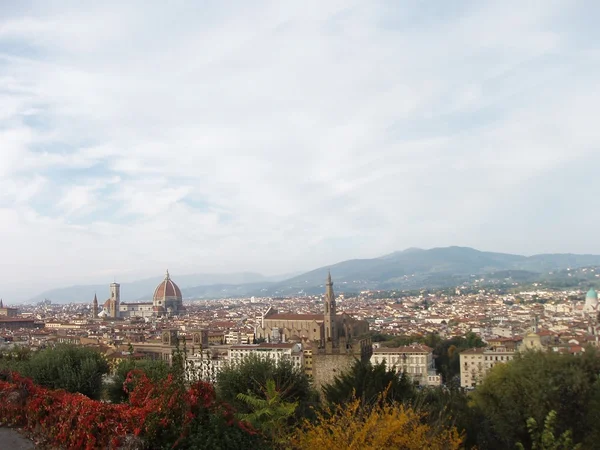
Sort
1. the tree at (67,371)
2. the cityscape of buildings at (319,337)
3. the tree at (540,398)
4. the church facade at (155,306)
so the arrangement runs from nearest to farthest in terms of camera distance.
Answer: the tree at (540,398), the tree at (67,371), the cityscape of buildings at (319,337), the church facade at (155,306)

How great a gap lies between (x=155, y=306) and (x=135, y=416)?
95920 millimetres

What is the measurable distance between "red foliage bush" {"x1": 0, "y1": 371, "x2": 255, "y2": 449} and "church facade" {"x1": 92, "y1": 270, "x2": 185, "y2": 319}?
90.8 m

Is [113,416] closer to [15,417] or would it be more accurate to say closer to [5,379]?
[15,417]

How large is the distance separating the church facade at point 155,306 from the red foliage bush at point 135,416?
90.8 metres

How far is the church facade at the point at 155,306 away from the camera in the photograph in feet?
315

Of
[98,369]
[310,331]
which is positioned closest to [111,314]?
[310,331]

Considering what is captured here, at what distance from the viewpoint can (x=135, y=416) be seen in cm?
450

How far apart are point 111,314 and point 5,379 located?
95.6 meters

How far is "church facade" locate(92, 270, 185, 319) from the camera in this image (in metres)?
96.1

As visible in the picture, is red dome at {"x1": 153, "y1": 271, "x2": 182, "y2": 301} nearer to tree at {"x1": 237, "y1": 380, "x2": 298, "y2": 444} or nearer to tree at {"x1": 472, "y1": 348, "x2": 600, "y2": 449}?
tree at {"x1": 472, "y1": 348, "x2": 600, "y2": 449}

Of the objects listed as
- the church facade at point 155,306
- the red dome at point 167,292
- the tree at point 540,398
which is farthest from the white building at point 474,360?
the red dome at point 167,292

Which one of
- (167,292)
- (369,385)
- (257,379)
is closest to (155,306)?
(167,292)

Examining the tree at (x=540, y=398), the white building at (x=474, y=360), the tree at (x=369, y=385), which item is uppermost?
the tree at (x=369, y=385)

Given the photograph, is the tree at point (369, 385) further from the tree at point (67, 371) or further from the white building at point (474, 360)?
the white building at point (474, 360)
